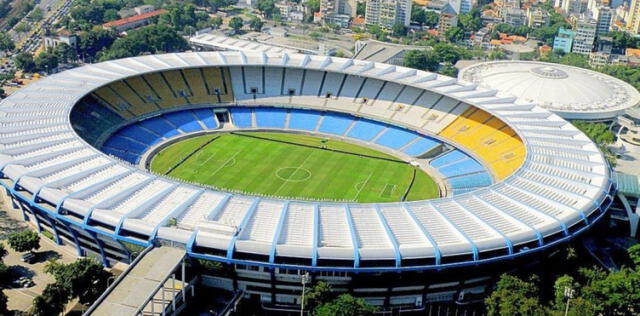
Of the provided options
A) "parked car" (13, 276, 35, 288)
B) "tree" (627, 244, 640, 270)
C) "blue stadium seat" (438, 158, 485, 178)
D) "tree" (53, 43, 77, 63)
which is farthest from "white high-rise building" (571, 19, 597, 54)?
"parked car" (13, 276, 35, 288)

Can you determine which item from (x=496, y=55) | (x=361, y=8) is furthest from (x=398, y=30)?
(x=496, y=55)

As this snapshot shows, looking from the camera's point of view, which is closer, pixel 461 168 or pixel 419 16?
pixel 461 168

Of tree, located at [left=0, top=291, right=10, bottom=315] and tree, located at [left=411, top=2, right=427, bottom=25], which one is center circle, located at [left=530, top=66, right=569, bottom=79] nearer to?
tree, located at [left=411, top=2, right=427, bottom=25]

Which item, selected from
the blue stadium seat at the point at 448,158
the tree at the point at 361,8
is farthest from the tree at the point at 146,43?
the blue stadium seat at the point at 448,158

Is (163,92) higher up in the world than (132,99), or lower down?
higher up

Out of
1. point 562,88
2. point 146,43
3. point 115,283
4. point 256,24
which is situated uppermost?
point 256,24

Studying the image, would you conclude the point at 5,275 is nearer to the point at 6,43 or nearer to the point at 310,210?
the point at 310,210
